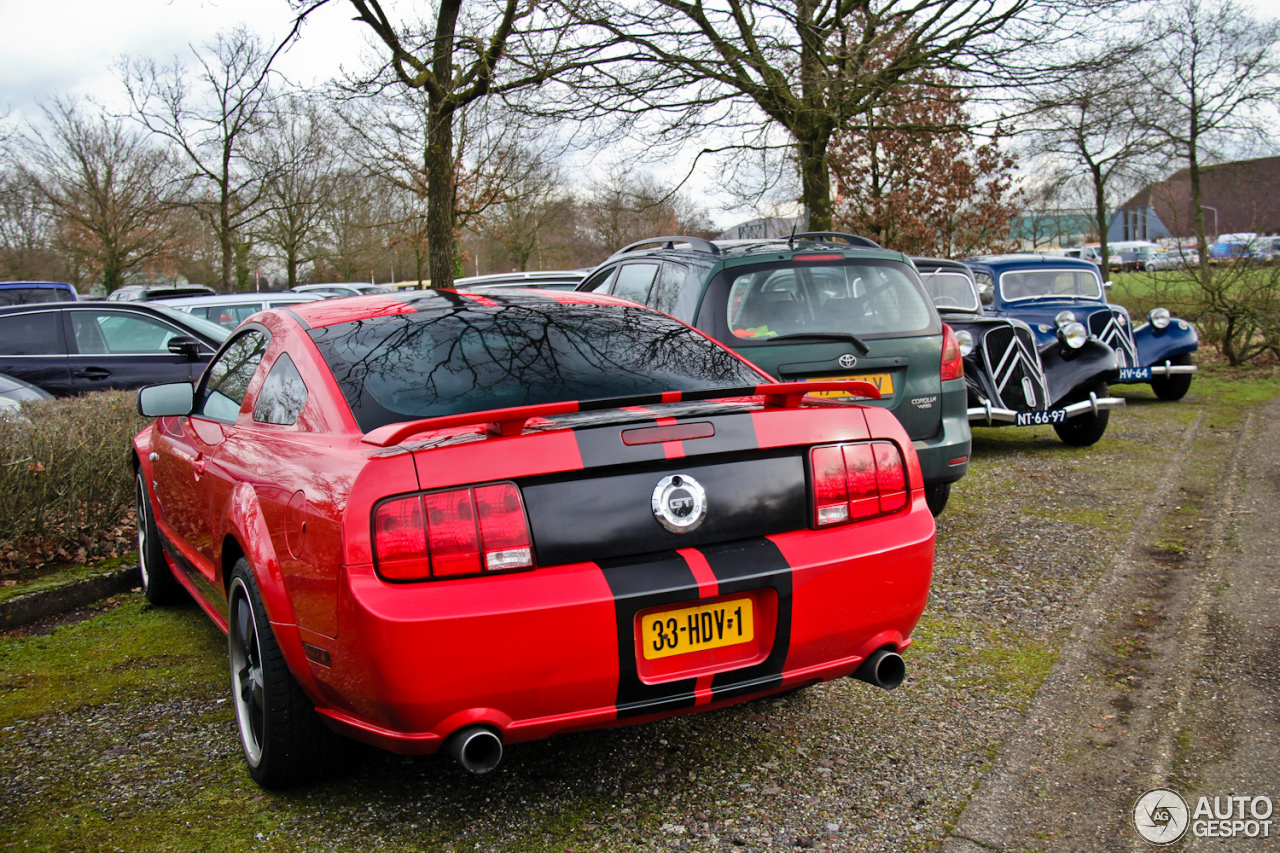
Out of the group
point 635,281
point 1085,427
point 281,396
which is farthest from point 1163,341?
point 281,396

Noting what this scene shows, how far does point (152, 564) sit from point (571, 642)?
333 cm

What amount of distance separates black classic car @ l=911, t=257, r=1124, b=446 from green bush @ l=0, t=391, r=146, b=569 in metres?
6.17

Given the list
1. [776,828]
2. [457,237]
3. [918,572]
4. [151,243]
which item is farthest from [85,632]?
[151,243]

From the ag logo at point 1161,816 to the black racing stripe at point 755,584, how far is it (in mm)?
1043

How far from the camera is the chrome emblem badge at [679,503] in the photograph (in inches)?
101

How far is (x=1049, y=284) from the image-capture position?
11922 mm

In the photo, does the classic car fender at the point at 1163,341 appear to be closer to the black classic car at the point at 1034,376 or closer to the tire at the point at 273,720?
the black classic car at the point at 1034,376

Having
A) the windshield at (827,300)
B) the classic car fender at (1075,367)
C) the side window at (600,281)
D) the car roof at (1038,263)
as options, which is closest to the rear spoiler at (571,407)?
the windshield at (827,300)

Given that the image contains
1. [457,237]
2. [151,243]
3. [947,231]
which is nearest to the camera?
[947,231]

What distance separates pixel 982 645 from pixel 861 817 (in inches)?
61.1

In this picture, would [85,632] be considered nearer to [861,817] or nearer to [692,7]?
[861,817]

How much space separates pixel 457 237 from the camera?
29.5 metres

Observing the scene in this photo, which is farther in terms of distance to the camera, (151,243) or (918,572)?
(151,243)

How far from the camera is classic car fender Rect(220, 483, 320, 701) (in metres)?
2.70
